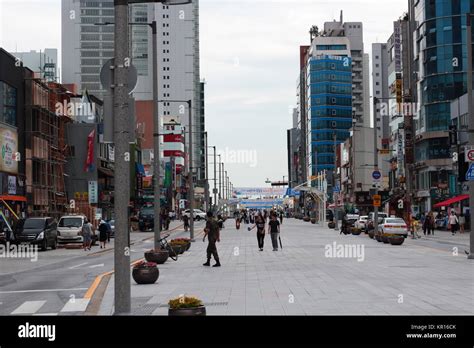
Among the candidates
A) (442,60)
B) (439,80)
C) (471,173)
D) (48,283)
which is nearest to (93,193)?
(439,80)

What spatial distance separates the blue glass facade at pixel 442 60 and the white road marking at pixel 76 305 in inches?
3026

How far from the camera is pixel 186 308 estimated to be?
12172 millimetres

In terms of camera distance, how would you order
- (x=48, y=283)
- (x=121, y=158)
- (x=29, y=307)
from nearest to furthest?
(x=121, y=158), (x=29, y=307), (x=48, y=283)

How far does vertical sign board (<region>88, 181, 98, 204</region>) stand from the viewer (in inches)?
3253

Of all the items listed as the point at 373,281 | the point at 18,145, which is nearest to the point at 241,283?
the point at 373,281

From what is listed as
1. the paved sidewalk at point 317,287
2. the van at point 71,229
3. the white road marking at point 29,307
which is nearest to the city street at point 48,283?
the white road marking at point 29,307

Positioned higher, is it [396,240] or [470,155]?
[470,155]

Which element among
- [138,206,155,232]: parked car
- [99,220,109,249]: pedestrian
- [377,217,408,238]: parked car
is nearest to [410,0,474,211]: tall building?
[138,206,155,232]: parked car

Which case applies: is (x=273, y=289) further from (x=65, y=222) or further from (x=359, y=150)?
(x=359, y=150)

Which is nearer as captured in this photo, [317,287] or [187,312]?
[187,312]

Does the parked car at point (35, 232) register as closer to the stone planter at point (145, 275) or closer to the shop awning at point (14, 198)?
the shop awning at point (14, 198)

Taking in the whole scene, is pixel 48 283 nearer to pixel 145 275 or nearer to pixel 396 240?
pixel 145 275

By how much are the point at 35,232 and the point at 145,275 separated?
25.4 meters
